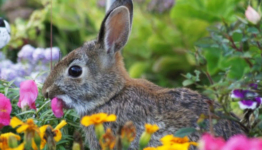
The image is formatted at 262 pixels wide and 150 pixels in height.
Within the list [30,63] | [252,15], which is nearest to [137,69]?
[30,63]

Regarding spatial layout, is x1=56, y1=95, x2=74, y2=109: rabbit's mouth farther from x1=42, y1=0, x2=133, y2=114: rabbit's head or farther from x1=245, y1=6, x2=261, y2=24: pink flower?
x1=245, y1=6, x2=261, y2=24: pink flower

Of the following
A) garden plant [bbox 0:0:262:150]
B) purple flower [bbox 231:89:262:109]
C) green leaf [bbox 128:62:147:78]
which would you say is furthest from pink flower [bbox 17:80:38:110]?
green leaf [bbox 128:62:147:78]

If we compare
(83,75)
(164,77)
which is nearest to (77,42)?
(164,77)

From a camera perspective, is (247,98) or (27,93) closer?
(247,98)

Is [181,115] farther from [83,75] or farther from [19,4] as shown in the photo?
[19,4]

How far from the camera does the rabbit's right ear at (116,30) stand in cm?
317

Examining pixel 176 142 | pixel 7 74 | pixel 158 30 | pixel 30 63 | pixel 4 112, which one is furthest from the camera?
pixel 158 30

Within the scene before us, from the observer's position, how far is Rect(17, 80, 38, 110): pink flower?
10.0 ft

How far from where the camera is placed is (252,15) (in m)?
2.98

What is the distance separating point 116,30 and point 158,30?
261 cm

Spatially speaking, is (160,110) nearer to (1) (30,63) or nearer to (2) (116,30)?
(2) (116,30)

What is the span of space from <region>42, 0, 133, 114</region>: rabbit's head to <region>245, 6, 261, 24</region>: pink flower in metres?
0.77

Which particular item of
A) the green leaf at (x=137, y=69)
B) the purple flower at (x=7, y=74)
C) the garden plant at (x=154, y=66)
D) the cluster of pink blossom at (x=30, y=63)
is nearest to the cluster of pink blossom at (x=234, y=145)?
the garden plant at (x=154, y=66)

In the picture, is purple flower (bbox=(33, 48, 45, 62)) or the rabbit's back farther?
purple flower (bbox=(33, 48, 45, 62))
